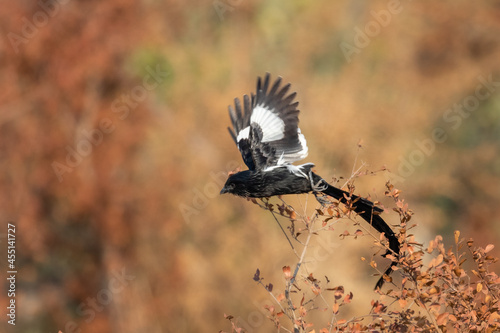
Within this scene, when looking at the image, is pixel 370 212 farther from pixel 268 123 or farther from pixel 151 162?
pixel 151 162

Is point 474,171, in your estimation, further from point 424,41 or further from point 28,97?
point 28,97

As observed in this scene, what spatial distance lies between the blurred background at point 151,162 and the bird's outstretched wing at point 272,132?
5.96m

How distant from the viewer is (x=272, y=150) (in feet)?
14.3

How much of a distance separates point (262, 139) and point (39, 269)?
26.3ft

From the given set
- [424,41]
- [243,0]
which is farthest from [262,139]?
[424,41]

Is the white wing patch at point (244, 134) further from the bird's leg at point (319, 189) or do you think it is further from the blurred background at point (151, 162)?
the blurred background at point (151, 162)

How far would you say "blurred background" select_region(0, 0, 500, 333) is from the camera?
425 inches

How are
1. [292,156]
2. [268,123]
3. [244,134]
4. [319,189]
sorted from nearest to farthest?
[319,189] → [292,156] → [268,123] → [244,134]

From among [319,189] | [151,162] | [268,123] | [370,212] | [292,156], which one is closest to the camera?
[370,212]

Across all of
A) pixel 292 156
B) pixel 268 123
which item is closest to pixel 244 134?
pixel 268 123

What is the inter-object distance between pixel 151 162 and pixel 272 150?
8.18 metres

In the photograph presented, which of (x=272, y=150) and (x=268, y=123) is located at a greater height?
A: (x=268, y=123)

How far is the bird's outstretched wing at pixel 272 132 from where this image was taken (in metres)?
4.30

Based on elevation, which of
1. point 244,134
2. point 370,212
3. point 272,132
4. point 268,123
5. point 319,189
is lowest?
point 370,212
